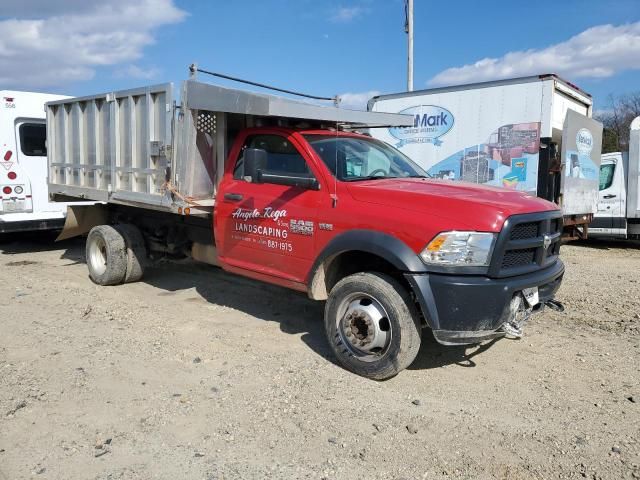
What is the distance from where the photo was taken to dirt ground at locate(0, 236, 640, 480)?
3.23m

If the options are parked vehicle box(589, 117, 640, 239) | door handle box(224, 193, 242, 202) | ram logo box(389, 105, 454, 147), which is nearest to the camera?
door handle box(224, 193, 242, 202)

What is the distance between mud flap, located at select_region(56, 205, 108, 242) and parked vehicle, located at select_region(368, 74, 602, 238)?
17.6ft

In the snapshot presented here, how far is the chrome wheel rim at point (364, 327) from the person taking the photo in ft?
14.2

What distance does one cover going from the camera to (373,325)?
4.34 meters

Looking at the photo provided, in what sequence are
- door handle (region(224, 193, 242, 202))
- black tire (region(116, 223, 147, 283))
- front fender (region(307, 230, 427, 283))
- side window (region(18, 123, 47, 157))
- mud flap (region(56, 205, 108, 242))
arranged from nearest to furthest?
front fender (region(307, 230, 427, 283))
door handle (region(224, 193, 242, 202))
black tire (region(116, 223, 147, 283))
mud flap (region(56, 205, 108, 242))
side window (region(18, 123, 47, 157))

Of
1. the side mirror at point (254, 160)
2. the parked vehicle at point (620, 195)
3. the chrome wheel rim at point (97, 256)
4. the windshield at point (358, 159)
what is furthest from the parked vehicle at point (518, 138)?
the side mirror at point (254, 160)

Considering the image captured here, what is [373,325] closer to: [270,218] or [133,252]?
[270,218]

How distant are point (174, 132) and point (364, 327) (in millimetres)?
3047

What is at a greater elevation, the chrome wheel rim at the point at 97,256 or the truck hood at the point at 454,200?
the truck hood at the point at 454,200

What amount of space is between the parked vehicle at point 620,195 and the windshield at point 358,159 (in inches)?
312

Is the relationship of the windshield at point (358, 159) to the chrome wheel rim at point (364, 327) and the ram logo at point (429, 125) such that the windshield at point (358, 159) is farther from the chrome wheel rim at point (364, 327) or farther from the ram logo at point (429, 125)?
the ram logo at point (429, 125)

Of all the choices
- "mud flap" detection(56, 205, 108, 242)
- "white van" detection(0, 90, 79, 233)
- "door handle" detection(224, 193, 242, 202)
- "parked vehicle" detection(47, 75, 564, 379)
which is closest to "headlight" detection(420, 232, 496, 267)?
"parked vehicle" detection(47, 75, 564, 379)

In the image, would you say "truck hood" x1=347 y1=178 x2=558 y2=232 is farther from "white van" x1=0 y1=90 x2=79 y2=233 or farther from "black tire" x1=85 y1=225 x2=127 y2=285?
"white van" x1=0 y1=90 x2=79 y2=233

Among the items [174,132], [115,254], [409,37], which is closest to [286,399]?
[174,132]
